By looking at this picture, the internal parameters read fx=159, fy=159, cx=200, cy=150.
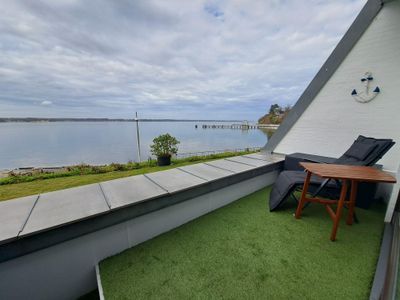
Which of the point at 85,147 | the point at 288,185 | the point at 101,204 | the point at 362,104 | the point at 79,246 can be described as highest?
the point at 362,104

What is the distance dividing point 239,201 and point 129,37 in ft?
20.1

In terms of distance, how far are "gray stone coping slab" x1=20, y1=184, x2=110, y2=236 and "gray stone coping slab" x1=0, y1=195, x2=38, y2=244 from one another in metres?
0.04

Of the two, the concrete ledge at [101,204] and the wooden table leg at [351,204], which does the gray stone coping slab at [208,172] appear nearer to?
the concrete ledge at [101,204]

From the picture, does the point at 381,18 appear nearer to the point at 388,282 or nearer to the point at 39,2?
the point at 388,282

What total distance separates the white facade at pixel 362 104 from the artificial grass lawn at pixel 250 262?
2.04 metres

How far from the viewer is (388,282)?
4.06 feet

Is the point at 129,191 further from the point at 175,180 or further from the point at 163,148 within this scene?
the point at 163,148

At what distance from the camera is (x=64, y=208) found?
60.1 inches

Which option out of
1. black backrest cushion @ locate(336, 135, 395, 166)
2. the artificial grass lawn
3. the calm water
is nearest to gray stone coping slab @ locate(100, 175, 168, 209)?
the artificial grass lawn

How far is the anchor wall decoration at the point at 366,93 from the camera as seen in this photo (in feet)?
10.9

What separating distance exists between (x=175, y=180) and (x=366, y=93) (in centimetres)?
441

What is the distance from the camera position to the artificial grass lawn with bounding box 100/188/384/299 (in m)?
1.29

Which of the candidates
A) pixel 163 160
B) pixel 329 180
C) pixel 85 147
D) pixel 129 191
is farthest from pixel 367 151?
pixel 85 147

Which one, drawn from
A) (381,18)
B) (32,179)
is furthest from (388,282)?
(32,179)
